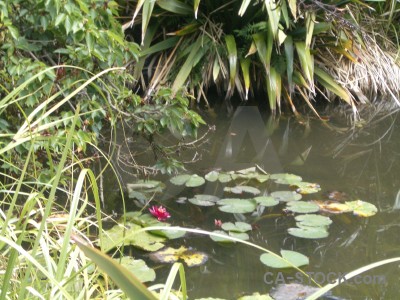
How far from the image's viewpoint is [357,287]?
9.20 ft

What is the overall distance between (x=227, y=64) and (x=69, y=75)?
2.91 metres

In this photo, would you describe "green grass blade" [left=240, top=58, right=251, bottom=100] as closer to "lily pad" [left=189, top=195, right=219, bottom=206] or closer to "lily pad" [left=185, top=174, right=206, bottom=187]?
"lily pad" [left=185, top=174, right=206, bottom=187]

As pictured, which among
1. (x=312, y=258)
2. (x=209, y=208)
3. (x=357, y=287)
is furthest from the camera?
(x=209, y=208)

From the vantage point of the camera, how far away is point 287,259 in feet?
9.71

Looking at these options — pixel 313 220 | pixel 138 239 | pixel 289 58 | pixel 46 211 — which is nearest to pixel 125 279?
pixel 46 211

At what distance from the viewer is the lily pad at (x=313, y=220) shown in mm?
3325

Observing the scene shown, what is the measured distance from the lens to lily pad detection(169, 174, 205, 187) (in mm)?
3834

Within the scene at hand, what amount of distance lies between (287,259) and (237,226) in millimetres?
404

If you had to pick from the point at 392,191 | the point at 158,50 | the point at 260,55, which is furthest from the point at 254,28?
the point at 392,191

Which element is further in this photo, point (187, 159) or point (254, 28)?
point (254, 28)

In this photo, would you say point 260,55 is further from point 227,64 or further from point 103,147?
point 103,147

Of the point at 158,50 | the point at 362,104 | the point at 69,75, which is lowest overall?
the point at 362,104

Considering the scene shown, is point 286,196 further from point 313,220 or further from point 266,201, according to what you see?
point 313,220

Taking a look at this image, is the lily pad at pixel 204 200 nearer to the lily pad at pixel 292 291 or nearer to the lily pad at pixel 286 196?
the lily pad at pixel 286 196
